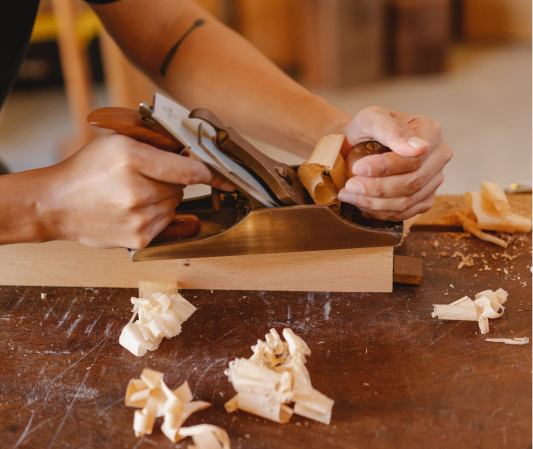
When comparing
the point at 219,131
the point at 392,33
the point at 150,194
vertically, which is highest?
the point at 219,131

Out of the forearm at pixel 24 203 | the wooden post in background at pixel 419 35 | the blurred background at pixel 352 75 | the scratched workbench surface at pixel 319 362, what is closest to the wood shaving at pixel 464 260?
the scratched workbench surface at pixel 319 362

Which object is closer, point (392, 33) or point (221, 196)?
point (221, 196)

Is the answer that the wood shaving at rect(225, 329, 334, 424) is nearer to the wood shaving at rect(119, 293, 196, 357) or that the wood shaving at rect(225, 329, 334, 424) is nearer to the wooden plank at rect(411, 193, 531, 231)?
the wood shaving at rect(119, 293, 196, 357)

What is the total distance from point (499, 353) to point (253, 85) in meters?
0.93

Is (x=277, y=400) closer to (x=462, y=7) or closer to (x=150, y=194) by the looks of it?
(x=150, y=194)

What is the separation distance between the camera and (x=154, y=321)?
3.31 feet

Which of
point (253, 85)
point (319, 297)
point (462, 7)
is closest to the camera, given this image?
point (319, 297)

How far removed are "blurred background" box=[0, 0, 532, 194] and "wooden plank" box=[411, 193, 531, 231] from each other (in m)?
2.02

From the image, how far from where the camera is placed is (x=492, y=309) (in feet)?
3.29

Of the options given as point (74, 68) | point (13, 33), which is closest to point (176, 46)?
point (13, 33)

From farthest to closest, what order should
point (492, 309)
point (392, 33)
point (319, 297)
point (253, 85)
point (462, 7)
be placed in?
point (462, 7), point (392, 33), point (253, 85), point (319, 297), point (492, 309)

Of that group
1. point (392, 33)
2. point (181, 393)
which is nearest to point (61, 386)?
point (181, 393)

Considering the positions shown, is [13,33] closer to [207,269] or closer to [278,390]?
[207,269]

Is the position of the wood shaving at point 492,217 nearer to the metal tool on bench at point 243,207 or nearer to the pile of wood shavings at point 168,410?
the metal tool on bench at point 243,207
